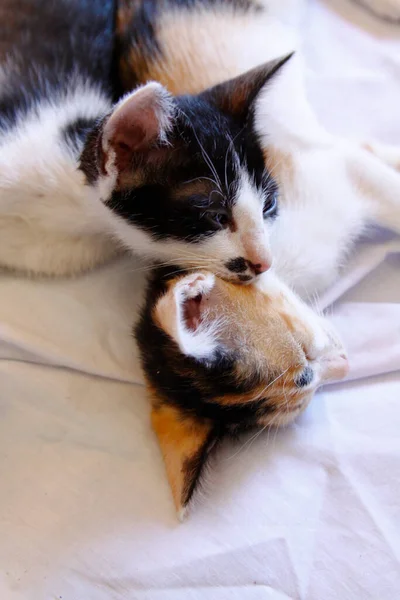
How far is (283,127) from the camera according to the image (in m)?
1.27

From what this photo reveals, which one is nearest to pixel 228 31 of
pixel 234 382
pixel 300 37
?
pixel 300 37

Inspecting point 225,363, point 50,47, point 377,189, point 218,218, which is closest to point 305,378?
point 225,363

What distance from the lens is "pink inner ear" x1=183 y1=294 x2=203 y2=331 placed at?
928mm

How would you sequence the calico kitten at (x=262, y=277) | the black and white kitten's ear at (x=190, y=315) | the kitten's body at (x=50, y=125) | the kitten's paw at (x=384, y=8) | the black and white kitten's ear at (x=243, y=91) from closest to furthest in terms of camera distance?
the black and white kitten's ear at (x=190, y=315)
the calico kitten at (x=262, y=277)
the black and white kitten's ear at (x=243, y=91)
the kitten's body at (x=50, y=125)
the kitten's paw at (x=384, y=8)

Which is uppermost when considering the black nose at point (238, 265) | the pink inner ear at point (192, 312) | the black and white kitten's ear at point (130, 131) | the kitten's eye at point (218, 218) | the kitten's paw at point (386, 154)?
the black and white kitten's ear at point (130, 131)

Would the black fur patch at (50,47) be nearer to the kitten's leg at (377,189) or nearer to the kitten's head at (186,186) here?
the kitten's head at (186,186)

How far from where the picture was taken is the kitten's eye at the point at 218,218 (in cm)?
97

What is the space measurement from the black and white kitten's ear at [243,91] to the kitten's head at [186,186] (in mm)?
48

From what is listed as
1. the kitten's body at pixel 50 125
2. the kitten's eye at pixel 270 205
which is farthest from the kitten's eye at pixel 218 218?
the kitten's body at pixel 50 125

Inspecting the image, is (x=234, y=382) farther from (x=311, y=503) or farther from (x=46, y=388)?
(x=46, y=388)

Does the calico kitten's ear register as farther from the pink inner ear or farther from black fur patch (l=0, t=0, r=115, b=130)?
black fur patch (l=0, t=0, r=115, b=130)

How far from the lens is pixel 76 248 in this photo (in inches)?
48.6

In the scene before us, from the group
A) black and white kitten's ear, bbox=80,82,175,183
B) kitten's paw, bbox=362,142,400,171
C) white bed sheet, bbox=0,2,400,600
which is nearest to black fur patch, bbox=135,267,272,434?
white bed sheet, bbox=0,2,400,600

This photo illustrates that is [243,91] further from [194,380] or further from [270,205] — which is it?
[194,380]
